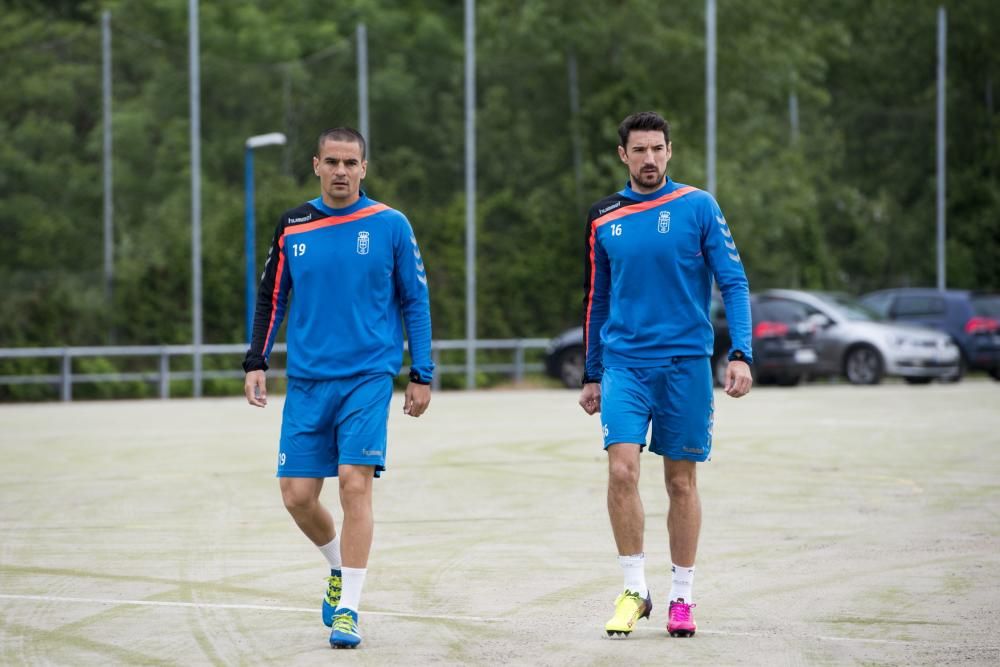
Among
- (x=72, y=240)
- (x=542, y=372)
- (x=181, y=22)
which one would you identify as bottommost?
(x=542, y=372)

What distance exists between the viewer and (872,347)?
30.6 m

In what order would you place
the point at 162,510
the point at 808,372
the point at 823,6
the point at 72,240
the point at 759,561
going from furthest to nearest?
the point at 823,6
the point at 72,240
the point at 808,372
the point at 162,510
the point at 759,561

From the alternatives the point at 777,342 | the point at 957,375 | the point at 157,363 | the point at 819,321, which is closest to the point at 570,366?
the point at 777,342

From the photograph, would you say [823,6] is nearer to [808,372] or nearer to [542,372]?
[542,372]

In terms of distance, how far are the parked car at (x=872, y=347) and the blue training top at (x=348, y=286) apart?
2386 centimetres

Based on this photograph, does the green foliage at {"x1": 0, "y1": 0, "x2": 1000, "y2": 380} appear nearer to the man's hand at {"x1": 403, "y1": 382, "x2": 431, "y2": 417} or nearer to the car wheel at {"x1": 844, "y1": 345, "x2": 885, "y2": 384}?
the car wheel at {"x1": 844, "y1": 345, "x2": 885, "y2": 384}

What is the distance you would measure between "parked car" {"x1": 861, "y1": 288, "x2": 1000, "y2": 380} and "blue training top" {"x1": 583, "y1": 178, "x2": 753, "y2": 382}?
82.7 ft

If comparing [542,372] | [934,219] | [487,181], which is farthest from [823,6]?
[542,372]

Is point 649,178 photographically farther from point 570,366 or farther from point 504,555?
point 570,366

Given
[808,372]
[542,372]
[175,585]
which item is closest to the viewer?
[175,585]

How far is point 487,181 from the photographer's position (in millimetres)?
44906

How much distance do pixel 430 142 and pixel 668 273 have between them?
128 feet

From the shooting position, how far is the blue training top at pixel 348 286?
293 inches

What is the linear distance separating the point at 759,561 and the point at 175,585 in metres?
3.02
